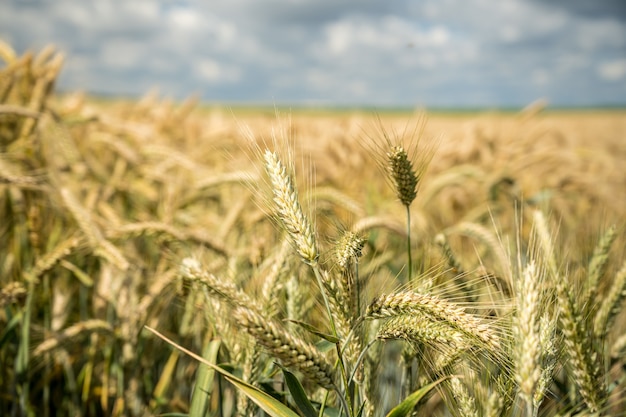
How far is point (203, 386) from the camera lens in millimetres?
1047

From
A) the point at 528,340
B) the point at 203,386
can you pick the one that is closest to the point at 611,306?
the point at 528,340

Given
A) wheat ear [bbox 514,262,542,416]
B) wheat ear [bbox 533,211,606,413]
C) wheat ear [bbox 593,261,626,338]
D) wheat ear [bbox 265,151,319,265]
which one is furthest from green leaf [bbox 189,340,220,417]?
wheat ear [bbox 593,261,626,338]

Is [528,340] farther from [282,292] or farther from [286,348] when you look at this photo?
[282,292]

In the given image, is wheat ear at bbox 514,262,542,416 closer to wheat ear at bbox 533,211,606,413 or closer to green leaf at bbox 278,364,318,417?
wheat ear at bbox 533,211,606,413

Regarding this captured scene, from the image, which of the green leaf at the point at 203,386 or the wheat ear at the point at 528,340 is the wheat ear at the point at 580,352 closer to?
the wheat ear at the point at 528,340

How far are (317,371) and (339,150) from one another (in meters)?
4.20

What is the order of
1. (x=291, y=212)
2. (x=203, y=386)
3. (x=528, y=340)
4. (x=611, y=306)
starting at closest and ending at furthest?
1. (x=528, y=340)
2. (x=291, y=212)
3. (x=203, y=386)
4. (x=611, y=306)

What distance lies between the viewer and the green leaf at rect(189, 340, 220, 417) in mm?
1022

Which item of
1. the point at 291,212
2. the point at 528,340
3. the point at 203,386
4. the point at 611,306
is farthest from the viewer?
the point at 611,306

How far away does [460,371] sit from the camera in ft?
3.87

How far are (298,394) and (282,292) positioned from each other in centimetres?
47

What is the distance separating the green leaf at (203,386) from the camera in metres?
1.02

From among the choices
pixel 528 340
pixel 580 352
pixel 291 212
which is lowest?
pixel 580 352

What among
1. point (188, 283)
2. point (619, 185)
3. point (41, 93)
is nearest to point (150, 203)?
point (41, 93)
